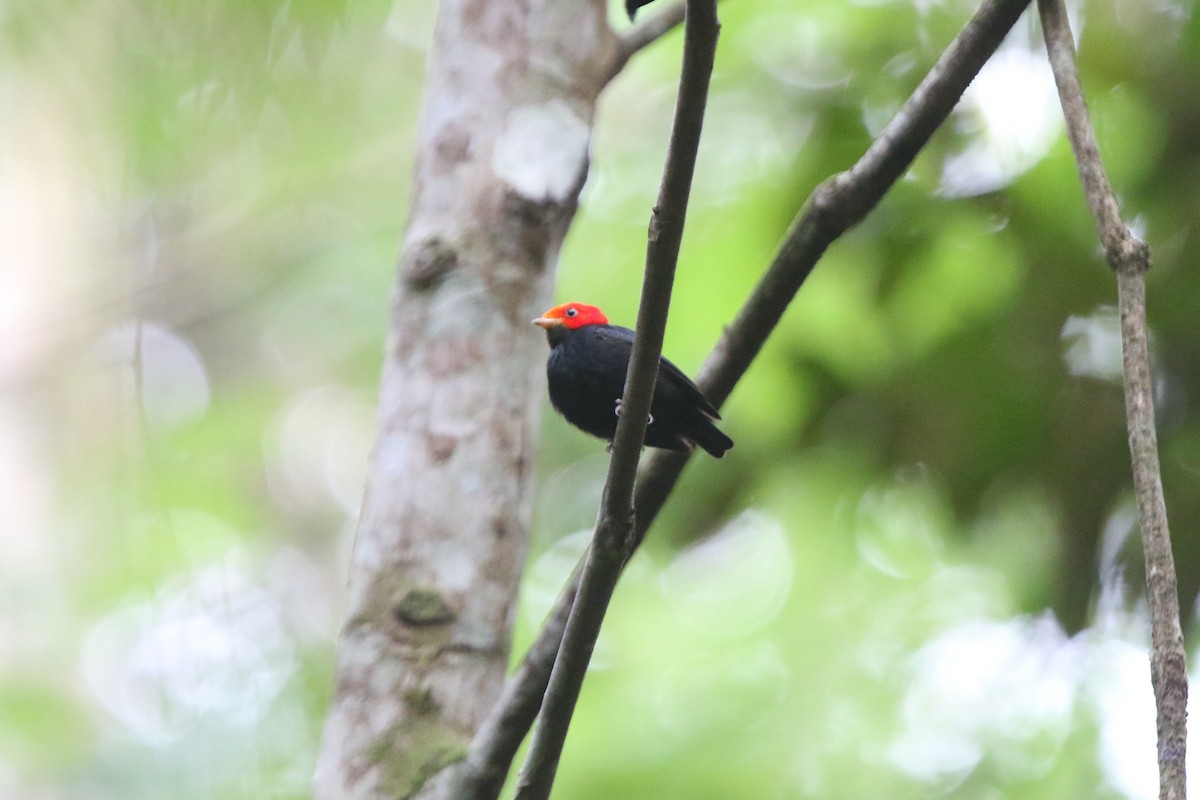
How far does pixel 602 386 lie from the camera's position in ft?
10.4

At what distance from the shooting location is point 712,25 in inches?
63.9

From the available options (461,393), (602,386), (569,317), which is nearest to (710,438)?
(602,386)

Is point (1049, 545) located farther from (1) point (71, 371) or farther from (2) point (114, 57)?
A: (1) point (71, 371)

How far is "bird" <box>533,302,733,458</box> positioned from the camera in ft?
10.1

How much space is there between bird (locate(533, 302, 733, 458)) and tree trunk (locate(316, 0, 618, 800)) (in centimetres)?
12

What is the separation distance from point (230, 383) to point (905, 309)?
7118 millimetres

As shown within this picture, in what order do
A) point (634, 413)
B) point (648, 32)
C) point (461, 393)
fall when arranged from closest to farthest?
point (634, 413) < point (461, 393) < point (648, 32)

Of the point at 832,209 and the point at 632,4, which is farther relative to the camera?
the point at 832,209

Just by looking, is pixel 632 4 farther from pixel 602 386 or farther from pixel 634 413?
pixel 602 386

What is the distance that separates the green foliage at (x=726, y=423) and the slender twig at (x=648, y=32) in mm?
868

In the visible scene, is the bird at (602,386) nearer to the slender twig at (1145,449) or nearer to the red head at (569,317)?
the red head at (569,317)

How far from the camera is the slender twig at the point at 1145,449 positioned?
4.83ft

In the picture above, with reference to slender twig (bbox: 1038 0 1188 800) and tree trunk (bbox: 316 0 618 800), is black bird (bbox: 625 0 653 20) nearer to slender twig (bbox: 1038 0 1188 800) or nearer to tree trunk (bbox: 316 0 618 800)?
slender twig (bbox: 1038 0 1188 800)

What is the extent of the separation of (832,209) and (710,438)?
1.20 meters
